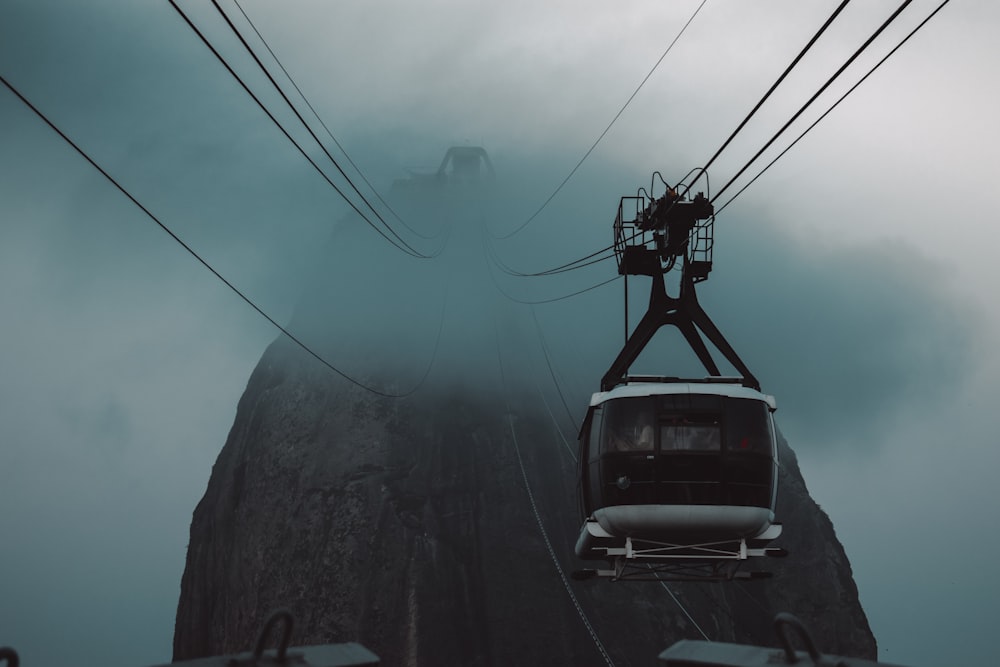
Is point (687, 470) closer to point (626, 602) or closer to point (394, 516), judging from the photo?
point (626, 602)

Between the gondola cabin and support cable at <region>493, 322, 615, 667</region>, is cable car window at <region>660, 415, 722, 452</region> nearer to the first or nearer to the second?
the gondola cabin

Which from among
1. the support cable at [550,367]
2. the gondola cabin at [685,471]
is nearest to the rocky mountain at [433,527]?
the support cable at [550,367]

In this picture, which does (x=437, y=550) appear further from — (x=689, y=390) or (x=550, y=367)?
(x=689, y=390)

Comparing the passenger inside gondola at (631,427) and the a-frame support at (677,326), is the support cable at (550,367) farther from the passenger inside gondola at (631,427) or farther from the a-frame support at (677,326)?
the passenger inside gondola at (631,427)

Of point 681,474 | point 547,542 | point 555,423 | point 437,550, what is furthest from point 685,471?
point 555,423

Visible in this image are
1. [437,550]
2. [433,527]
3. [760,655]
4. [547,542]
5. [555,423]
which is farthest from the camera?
[555,423]

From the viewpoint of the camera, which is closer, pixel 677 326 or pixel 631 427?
pixel 631 427

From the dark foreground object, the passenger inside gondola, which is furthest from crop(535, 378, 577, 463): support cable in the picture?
the dark foreground object
